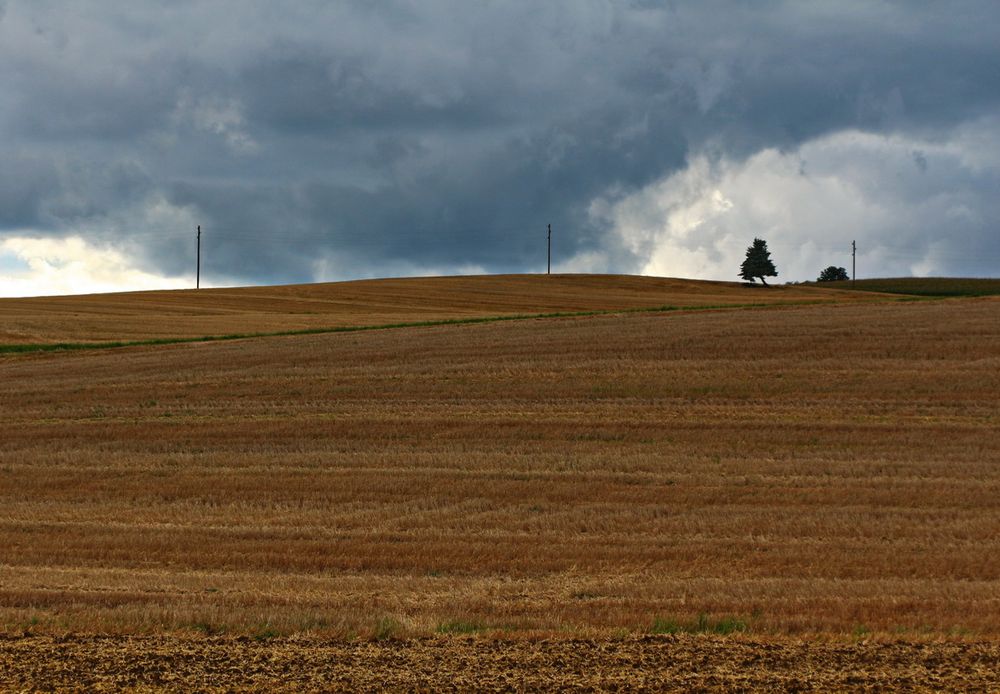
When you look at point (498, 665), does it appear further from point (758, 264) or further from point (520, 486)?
point (758, 264)

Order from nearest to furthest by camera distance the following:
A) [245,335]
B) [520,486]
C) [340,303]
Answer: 1. [520,486]
2. [245,335]
3. [340,303]

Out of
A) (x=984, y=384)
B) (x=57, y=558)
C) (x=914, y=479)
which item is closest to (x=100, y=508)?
(x=57, y=558)

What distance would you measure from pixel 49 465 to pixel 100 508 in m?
4.21

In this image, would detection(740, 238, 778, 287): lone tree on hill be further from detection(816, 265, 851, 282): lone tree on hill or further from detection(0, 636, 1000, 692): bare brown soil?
detection(0, 636, 1000, 692): bare brown soil

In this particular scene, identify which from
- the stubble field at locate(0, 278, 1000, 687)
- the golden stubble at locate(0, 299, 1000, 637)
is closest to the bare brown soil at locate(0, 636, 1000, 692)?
the stubble field at locate(0, 278, 1000, 687)

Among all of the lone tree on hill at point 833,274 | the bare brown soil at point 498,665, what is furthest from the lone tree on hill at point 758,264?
the bare brown soil at point 498,665

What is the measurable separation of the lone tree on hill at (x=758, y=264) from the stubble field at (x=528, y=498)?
2193 inches

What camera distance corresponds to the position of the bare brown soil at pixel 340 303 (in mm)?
47906

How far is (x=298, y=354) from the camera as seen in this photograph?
34.2 m

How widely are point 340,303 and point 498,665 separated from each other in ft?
196

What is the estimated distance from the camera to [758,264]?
297 ft

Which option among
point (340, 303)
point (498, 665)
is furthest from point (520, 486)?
point (340, 303)

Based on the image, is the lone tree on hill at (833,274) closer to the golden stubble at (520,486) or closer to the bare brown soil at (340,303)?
the bare brown soil at (340,303)

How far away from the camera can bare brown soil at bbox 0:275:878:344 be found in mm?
47906
